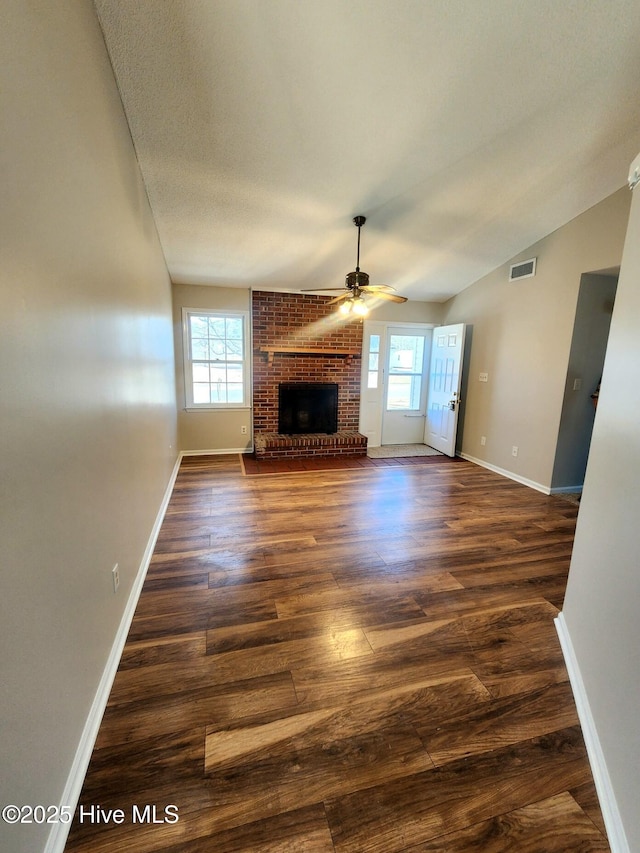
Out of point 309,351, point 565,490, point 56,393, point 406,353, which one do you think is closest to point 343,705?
point 56,393

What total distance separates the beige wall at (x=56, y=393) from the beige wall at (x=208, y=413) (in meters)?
3.01

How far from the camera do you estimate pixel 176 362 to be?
15.5 ft

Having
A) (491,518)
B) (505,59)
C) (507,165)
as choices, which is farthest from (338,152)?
(491,518)

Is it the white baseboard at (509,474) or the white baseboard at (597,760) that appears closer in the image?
the white baseboard at (597,760)

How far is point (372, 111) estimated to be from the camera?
6.48 ft

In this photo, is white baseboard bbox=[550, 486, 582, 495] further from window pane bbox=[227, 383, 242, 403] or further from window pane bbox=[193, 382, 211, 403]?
window pane bbox=[193, 382, 211, 403]

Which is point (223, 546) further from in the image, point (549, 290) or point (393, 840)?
point (549, 290)

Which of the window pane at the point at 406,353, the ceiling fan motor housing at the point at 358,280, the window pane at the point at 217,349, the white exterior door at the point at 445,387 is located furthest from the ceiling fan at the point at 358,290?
the window pane at the point at 406,353

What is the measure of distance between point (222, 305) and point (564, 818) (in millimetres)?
5202

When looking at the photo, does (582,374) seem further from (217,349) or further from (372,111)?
(217,349)

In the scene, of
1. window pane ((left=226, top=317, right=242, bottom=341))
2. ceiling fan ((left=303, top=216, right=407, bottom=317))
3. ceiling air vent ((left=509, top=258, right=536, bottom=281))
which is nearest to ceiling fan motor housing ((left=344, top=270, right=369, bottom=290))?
ceiling fan ((left=303, top=216, right=407, bottom=317))

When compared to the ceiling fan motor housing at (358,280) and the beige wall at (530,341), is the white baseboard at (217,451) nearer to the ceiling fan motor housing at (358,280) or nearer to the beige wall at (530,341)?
the ceiling fan motor housing at (358,280)

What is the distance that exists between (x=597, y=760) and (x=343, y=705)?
88 centimetres

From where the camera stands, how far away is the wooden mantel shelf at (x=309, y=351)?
5.02 m
